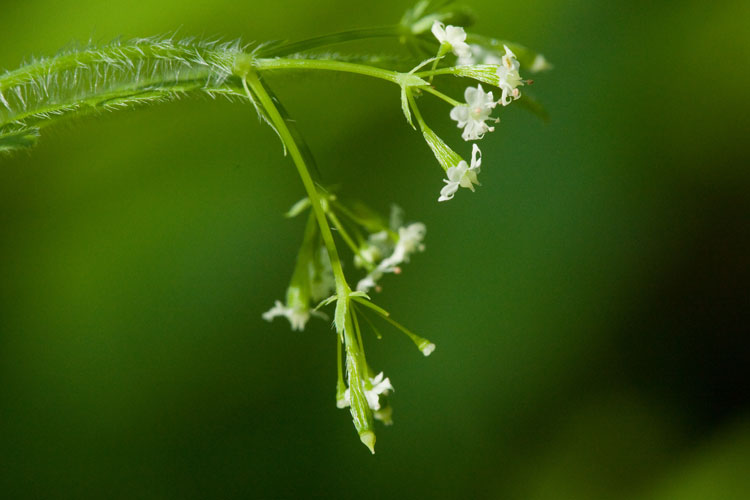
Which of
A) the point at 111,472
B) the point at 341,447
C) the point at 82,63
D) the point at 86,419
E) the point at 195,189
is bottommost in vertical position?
the point at 341,447

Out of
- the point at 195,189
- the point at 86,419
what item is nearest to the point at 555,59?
the point at 195,189

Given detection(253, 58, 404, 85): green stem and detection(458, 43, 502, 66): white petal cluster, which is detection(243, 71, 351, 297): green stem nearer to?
detection(253, 58, 404, 85): green stem

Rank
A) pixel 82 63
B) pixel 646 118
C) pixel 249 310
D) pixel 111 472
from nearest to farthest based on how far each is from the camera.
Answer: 1. pixel 82 63
2. pixel 111 472
3. pixel 249 310
4. pixel 646 118

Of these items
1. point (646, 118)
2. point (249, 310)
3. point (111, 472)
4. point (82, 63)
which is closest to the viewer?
point (82, 63)

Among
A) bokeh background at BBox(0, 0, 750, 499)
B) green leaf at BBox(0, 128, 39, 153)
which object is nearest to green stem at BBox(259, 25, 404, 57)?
green leaf at BBox(0, 128, 39, 153)

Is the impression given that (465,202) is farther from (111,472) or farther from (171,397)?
(111,472)

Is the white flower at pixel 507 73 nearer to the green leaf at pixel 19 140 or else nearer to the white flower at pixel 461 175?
the white flower at pixel 461 175

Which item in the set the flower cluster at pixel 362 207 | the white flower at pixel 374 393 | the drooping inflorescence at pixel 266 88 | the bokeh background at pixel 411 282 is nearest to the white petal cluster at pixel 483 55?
the flower cluster at pixel 362 207

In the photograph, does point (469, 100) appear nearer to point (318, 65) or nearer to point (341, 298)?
point (318, 65)

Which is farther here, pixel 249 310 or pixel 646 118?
pixel 646 118
